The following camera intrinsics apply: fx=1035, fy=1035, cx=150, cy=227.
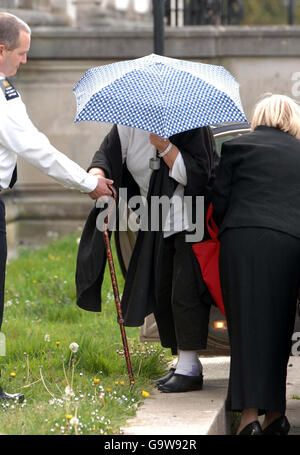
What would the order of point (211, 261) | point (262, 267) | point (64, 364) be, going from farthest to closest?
point (64, 364)
point (211, 261)
point (262, 267)

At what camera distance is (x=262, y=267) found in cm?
502

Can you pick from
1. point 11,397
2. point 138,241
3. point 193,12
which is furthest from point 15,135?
point 193,12

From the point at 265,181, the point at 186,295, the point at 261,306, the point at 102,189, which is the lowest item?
the point at 186,295

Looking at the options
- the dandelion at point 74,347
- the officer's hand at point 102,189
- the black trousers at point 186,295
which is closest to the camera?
the officer's hand at point 102,189

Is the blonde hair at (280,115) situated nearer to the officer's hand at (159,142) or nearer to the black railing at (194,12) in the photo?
the officer's hand at (159,142)

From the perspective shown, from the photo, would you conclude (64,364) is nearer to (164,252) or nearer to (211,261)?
(164,252)

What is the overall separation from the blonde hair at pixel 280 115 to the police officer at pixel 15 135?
0.97 metres

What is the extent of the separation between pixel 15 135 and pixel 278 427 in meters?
1.96

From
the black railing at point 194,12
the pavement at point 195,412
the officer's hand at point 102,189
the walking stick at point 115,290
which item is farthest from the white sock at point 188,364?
the black railing at point 194,12

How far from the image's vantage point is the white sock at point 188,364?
223 inches

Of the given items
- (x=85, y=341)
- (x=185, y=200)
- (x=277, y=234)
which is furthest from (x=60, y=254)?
(x=277, y=234)

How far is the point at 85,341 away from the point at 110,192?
3.87 ft

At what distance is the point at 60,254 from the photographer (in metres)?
10.2

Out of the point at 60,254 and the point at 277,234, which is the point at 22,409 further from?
the point at 60,254
